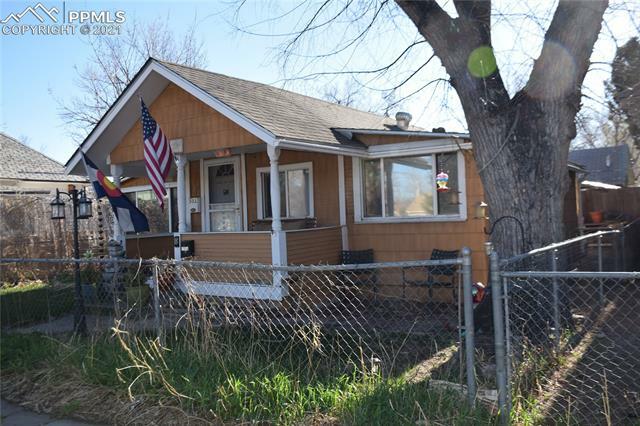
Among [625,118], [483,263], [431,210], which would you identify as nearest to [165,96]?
[431,210]

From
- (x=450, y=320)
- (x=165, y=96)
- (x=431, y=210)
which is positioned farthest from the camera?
(x=165, y=96)

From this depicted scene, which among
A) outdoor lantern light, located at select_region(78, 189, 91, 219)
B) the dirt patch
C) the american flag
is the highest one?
the american flag

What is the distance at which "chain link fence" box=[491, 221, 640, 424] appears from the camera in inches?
140

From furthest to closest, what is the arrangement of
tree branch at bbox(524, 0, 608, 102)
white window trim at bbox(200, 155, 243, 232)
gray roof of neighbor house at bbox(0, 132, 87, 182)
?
1. gray roof of neighbor house at bbox(0, 132, 87, 182)
2. white window trim at bbox(200, 155, 243, 232)
3. tree branch at bbox(524, 0, 608, 102)

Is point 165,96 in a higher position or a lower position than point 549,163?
higher

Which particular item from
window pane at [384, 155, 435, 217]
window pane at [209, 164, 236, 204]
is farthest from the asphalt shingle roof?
window pane at [209, 164, 236, 204]

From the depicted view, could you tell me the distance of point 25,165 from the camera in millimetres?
19484

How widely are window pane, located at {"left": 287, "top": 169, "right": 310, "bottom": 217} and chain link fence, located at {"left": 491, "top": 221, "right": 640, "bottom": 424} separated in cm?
540

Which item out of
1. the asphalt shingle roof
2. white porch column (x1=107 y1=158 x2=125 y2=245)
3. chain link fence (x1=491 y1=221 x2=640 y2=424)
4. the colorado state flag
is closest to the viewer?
chain link fence (x1=491 y1=221 x2=640 y2=424)

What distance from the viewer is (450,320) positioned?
25.2 ft

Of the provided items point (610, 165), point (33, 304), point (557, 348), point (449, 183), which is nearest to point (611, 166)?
point (610, 165)

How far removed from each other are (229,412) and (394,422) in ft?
4.27

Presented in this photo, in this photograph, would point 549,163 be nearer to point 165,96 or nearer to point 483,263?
point 483,263

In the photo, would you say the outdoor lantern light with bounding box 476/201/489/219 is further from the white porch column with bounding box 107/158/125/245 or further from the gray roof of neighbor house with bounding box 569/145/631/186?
the gray roof of neighbor house with bounding box 569/145/631/186
